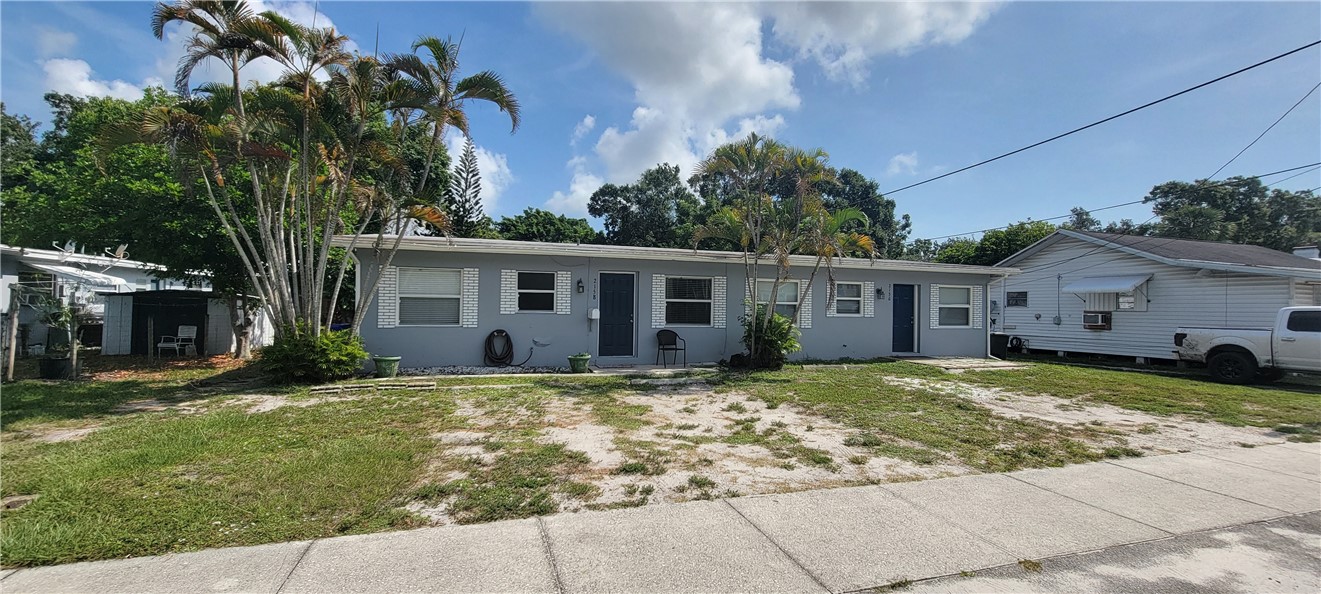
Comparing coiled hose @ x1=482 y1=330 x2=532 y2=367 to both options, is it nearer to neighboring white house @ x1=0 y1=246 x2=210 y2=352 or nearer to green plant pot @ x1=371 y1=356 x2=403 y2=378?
green plant pot @ x1=371 y1=356 x2=403 y2=378

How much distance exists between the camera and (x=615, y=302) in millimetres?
11289

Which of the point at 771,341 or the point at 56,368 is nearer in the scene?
the point at 56,368

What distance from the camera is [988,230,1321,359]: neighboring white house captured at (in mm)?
12880

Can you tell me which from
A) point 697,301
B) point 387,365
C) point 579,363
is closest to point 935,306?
point 697,301

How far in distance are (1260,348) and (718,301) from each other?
1043 centimetres

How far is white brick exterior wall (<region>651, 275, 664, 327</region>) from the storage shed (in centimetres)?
965

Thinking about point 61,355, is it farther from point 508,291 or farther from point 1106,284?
point 1106,284

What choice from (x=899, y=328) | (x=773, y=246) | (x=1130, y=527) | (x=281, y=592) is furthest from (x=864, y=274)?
(x=281, y=592)

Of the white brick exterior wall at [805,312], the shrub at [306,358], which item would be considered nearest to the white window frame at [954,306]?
the white brick exterior wall at [805,312]

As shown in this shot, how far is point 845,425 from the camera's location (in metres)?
6.32

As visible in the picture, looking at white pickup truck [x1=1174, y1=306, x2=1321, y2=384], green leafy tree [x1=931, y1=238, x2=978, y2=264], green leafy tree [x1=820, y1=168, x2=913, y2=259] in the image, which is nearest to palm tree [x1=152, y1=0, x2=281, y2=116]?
white pickup truck [x1=1174, y1=306, x2=1321, y2=384]

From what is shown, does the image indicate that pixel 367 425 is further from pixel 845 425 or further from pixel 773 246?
pixel 773 246

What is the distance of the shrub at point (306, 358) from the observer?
27.1 ft

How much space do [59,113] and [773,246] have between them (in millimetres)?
35368
